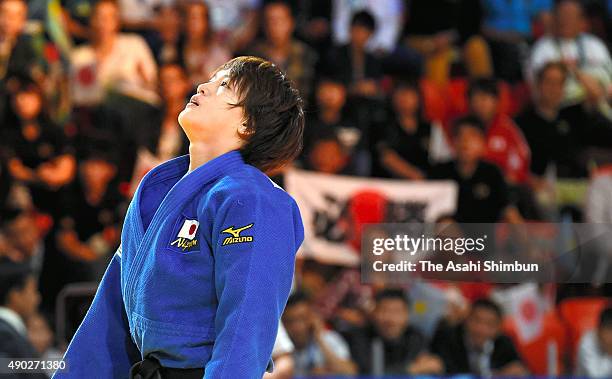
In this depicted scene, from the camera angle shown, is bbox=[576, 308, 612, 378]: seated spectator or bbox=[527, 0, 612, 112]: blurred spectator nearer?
bbox=[576, 308, 612, 378]: seated spectator

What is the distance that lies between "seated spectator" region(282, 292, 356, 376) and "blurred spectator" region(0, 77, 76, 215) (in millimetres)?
1785

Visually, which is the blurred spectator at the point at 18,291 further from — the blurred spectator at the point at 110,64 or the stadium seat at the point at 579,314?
the stadium seat at the point at 579,314

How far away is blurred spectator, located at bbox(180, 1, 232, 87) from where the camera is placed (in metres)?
7.68

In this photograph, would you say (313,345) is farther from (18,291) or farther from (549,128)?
(549,128)

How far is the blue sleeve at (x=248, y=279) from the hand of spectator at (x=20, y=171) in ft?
15.3

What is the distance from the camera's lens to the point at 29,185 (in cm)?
691

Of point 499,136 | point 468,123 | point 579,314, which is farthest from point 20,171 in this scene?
point 579,314

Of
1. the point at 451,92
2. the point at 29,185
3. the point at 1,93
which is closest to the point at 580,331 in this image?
the point at 451,92

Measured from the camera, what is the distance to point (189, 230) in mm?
2588

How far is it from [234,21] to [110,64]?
1125 millimetres

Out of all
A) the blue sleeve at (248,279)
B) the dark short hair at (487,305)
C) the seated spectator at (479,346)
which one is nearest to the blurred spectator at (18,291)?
the seated spectator at (479,346)

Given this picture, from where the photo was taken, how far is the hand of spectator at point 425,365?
6.33m

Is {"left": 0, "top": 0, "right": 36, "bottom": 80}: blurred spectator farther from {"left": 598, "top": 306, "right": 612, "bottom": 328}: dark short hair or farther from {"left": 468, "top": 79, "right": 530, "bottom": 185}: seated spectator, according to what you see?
{"left": 598, "top": 306, "right": 612, "bottom": 328}: dark short hair

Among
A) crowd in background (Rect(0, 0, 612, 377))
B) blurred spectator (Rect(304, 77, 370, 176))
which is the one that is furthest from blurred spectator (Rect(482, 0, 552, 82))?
blurred spectator (Rect(304, 77, 370, 176))
